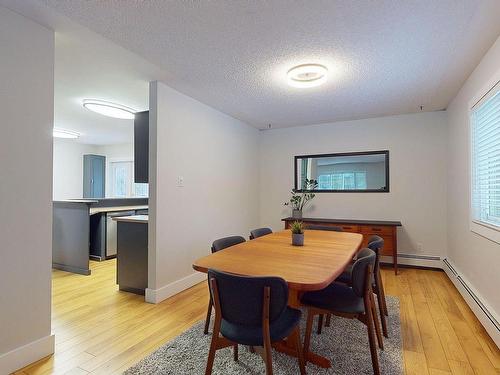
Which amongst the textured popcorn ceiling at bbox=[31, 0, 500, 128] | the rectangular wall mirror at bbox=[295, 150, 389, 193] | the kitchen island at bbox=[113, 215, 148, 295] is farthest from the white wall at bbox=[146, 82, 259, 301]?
the rectangular wall mirror at bbox=[295, 150, 389, 193]

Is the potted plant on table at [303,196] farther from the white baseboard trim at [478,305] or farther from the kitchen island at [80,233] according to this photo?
the kitchen island at [80,233]

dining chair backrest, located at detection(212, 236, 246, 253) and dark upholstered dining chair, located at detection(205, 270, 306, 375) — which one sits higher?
dining chair backrest, located at detection(212, 236, 246, 253)

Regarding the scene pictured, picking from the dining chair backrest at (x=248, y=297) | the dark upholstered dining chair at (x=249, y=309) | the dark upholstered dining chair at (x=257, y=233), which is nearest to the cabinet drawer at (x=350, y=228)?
the dark upholstered dining chair at (x=257, y=233)

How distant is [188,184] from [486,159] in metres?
3.06

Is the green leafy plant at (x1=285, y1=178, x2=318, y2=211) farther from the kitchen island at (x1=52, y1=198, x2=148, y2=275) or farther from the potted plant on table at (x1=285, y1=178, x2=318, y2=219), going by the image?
the kitchen island at (x1=52, y1=198, x2=148, y2=275)

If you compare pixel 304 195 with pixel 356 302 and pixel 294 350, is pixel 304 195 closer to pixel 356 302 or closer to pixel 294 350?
pixel 356 302

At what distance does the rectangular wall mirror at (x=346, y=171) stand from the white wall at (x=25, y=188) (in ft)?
12.7

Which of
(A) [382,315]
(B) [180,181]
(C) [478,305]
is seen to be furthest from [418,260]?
(B) [180,181]

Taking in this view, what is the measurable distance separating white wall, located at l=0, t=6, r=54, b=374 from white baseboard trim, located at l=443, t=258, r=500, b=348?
10.9ft

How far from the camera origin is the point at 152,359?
1.90 m

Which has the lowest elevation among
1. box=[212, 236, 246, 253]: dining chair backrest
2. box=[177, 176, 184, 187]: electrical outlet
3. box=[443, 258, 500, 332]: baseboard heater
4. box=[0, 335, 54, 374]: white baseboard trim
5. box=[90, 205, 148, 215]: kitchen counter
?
box=[0, 335, 54, 374]: white baseboard trim

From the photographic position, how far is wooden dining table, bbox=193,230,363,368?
1499 mm

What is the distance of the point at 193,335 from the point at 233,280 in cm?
120

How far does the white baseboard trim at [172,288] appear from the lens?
9.66ft
